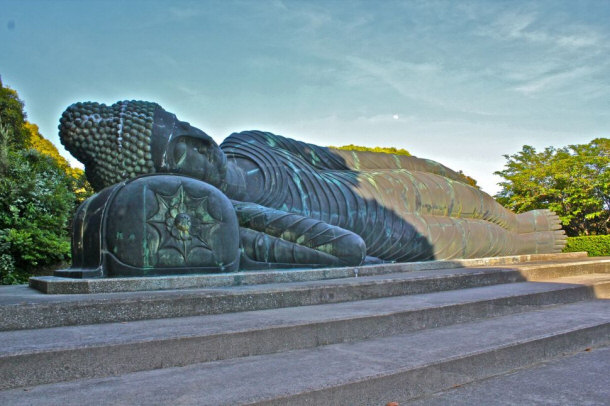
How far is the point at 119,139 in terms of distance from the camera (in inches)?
160

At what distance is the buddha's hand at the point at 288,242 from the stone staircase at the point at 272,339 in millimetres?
474

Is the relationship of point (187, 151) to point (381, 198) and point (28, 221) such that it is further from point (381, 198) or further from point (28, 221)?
point (28, 221)

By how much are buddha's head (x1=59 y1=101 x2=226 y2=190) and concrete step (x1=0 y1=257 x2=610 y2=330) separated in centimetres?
127

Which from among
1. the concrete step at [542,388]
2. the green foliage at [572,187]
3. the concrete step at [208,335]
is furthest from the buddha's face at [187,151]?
the green foliage at [572,187]

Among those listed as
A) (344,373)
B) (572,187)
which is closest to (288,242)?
(344,373)

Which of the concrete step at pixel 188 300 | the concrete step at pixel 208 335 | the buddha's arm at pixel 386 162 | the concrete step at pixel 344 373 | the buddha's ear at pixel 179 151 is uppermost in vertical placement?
the buddha's arm at pixel 386 162

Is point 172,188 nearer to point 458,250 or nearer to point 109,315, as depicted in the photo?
point 109,315

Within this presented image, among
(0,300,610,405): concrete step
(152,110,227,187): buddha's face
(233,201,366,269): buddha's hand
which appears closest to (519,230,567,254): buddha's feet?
A: (233,201,366,269): buddha's hand

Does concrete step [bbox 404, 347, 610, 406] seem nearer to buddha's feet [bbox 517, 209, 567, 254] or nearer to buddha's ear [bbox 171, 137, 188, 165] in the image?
buddha's ear [bbox 171, 137, 188, 165]

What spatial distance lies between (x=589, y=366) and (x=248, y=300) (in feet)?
5.85

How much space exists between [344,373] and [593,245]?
43.7 feet

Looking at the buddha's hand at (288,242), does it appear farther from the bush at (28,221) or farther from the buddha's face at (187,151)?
the bush at (28,221)

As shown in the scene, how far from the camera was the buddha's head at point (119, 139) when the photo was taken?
4066mm

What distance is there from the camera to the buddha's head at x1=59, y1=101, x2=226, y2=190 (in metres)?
4.07
